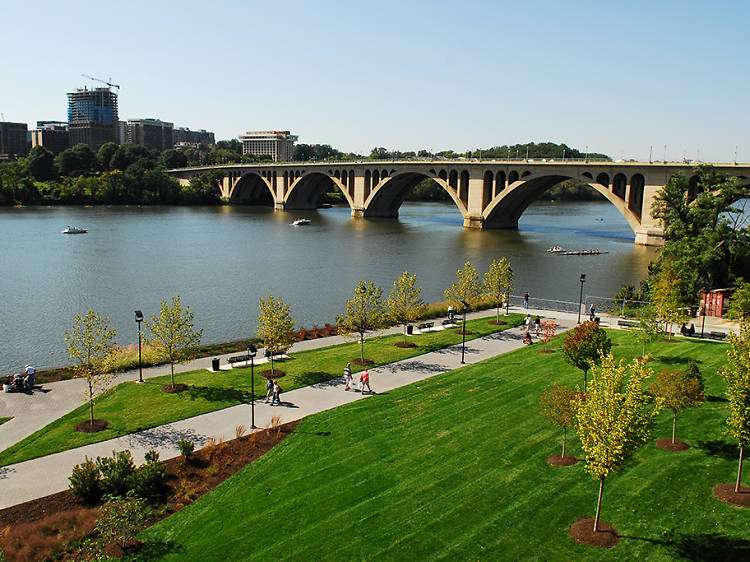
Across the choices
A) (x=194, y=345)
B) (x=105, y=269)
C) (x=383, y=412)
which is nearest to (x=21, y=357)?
(x=194, y=345)

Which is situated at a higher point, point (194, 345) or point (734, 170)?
point (734, 170)

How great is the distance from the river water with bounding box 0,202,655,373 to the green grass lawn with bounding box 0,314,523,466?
8997mm

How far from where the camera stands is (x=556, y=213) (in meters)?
137

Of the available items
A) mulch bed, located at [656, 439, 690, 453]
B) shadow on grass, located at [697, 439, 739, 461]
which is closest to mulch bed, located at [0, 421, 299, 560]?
mulch bed, located at [656, 439, 690, 453]

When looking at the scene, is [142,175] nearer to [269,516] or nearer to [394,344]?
[394,344]

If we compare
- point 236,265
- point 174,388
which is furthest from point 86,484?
point 236,265

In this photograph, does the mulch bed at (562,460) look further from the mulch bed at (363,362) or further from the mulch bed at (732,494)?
the mulch bed at (363,362)

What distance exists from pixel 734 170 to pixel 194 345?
57.7m

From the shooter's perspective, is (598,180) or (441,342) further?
(598,180)

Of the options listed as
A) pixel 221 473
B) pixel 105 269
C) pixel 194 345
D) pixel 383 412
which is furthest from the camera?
pixel 105 269

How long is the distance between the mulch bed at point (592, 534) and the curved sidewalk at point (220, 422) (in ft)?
33.2

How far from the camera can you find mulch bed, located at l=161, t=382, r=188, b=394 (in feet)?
77.3

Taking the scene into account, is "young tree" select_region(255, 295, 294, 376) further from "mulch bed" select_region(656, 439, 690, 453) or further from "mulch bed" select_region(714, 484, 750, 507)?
"mulch bed" select_region(714, 484, 750, 507)

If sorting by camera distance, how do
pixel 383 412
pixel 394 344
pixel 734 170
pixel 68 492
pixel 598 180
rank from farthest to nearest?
pixel 598 180 → pixel 734 170 → pixel 394 344 → pixel 383 412 → pixel 68 492
